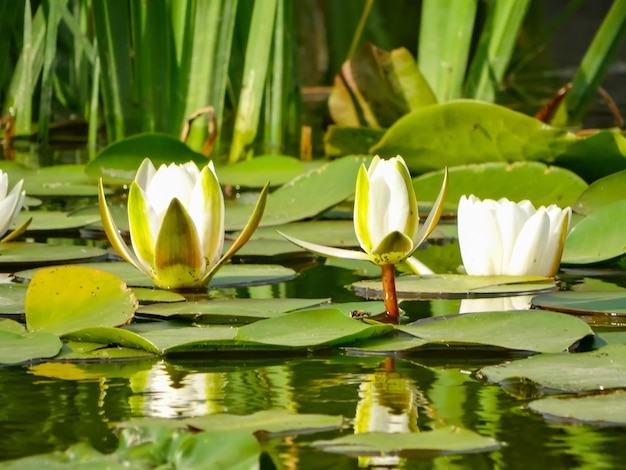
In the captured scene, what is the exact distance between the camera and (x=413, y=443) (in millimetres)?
910

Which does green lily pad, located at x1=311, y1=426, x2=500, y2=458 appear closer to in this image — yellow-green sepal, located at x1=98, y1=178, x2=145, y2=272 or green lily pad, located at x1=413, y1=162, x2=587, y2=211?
yellow-green sepal, located at x1=98, y1=178, x2=145, y2=272

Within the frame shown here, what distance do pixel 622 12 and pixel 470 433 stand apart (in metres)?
2.29

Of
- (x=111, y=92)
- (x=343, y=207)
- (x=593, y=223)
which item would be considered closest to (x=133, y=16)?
(x=111, y=92)

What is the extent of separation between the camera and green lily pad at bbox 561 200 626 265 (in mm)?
1800

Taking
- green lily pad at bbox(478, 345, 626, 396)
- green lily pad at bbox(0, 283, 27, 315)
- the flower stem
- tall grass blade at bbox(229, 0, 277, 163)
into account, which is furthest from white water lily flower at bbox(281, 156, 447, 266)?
tall grass blade at bbox(229, 0, 277, 163)

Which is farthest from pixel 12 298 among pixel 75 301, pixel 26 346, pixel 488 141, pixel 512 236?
pixel 488 141

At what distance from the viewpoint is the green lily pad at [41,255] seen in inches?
71.3

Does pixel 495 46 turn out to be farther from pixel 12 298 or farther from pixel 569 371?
pixel 569 371

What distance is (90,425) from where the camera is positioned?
0.99 m

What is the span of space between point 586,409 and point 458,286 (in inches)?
24.0

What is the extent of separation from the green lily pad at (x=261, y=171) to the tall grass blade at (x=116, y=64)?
0.52m

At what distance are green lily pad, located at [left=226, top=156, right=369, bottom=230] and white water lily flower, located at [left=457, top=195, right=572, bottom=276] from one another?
1.78ft

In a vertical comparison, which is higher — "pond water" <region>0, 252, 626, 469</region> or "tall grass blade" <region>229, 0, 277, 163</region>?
"tall grass blade" <region>229, 0, 277, 163</region>

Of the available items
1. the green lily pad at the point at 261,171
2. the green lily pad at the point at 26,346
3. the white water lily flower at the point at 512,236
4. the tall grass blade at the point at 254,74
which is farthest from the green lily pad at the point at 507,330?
Answer: the tall grass blade at the point at 254,74
